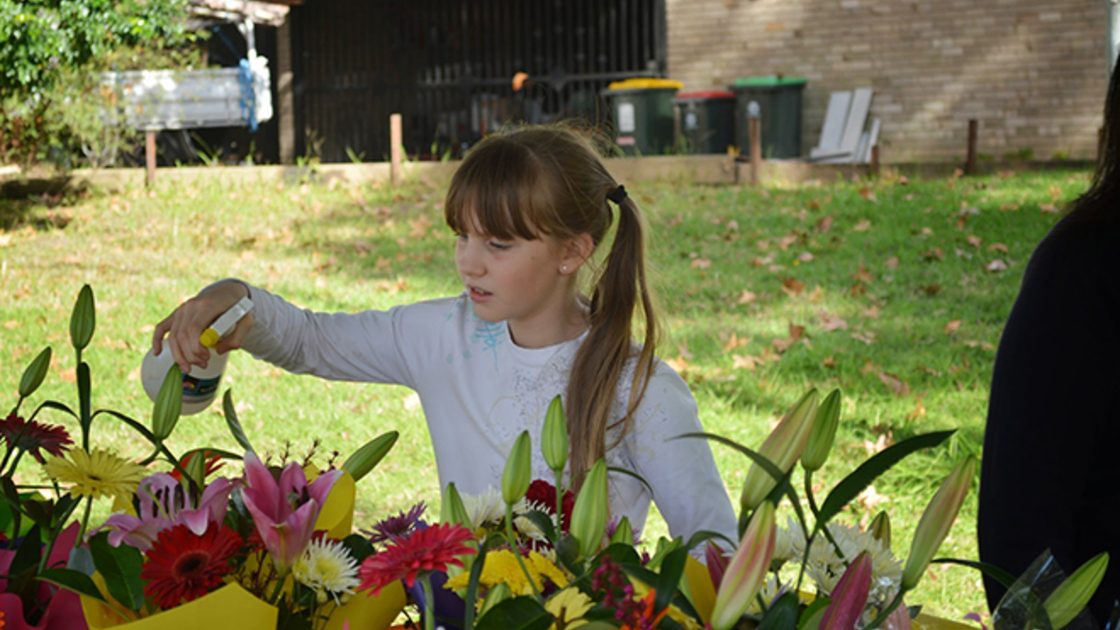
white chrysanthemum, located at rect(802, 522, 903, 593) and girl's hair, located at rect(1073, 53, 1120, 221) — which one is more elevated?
girl's hair, located at rect(1073, 53, 1120, 221)

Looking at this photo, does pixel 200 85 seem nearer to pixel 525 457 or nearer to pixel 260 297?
pixel 260 297

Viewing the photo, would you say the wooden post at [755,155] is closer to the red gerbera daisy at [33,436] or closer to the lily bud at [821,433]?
the red gerbera daisy at [33,436]

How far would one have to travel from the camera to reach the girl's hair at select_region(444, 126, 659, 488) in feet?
5.57

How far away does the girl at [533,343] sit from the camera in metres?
1.67

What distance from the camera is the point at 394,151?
9.46 metres

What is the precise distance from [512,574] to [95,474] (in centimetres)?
32

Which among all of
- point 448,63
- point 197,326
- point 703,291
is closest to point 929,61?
point 448,63

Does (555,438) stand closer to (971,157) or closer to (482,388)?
(482,388)

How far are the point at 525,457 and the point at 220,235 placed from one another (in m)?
7.32

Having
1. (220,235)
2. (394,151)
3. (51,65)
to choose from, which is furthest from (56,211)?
(394,151)

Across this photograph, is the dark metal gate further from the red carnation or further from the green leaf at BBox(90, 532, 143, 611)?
the green leaf at BBox(90, 532, 143, 611)

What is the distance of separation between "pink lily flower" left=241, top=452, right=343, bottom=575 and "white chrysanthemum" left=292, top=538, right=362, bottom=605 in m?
0.01

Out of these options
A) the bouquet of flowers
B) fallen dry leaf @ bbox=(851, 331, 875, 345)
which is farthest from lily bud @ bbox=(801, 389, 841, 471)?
fallen dry leaf @ bbox=(851, 331, 875, 345)

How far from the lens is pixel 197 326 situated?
1300 mm
